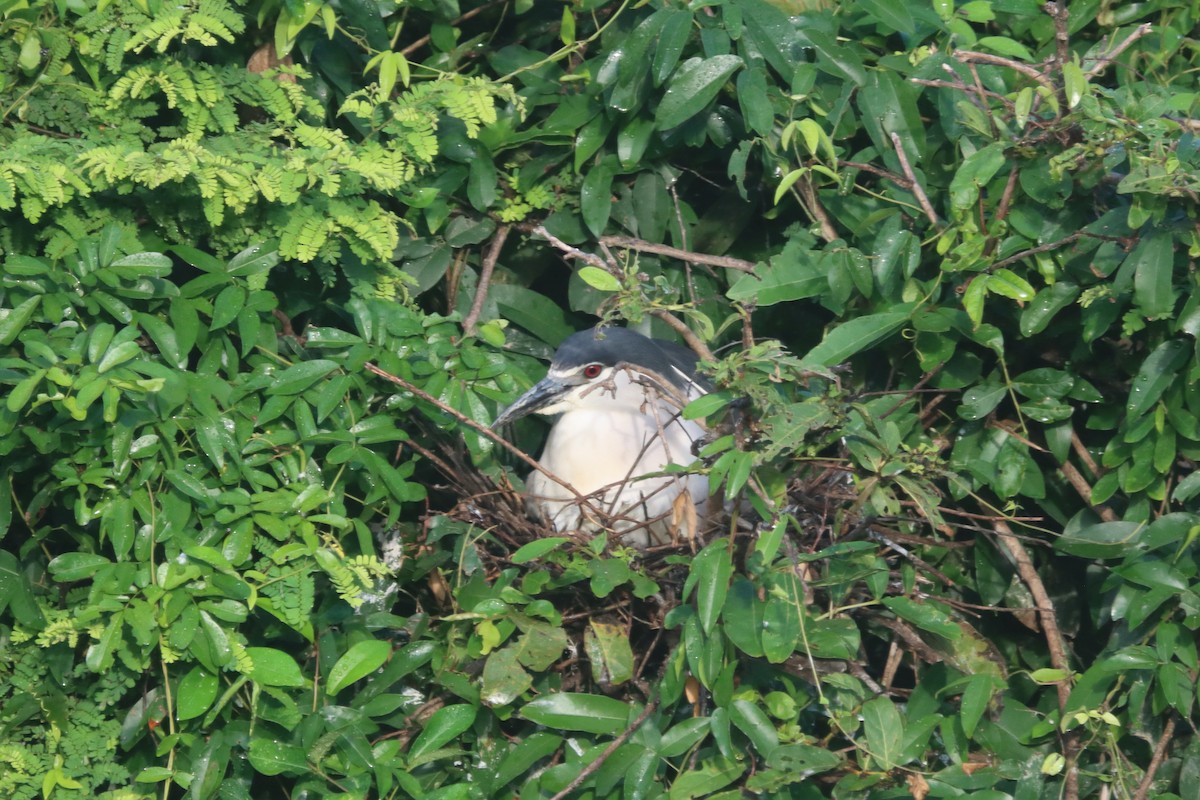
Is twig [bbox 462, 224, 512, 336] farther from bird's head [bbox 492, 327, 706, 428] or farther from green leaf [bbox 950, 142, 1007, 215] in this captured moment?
green leaf [bbox 950, 142, 1007, 215]

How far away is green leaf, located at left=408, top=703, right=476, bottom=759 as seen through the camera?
245 centimetres

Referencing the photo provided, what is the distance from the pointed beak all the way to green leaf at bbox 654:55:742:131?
2.28ft

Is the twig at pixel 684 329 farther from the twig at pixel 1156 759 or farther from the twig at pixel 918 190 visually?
the twig at pixel 1156 759

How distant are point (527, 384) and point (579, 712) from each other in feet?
2.65

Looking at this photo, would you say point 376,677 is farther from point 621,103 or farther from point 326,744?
point 621,103

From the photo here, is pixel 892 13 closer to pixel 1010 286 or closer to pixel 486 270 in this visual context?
pixel 1010 286

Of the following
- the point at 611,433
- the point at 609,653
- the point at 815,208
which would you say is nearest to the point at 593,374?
the point at 611,433

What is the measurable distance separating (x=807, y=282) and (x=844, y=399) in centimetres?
43

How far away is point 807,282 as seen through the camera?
276 centimetres

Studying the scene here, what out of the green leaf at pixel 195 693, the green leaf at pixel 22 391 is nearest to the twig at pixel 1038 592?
the green leaf at pixel 195 693

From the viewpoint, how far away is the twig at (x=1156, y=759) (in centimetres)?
251

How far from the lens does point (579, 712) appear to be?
2479mm

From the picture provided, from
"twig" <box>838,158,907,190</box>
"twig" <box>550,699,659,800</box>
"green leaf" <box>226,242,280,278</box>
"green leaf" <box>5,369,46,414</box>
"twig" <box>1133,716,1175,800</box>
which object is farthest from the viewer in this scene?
"twig" <box>838,158,907,190</box>

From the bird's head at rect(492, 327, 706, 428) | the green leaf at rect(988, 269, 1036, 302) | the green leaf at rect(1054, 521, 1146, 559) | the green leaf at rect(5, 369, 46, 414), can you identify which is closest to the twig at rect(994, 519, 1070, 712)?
the green leaf at rect(1054, 521, 1146, 559)
